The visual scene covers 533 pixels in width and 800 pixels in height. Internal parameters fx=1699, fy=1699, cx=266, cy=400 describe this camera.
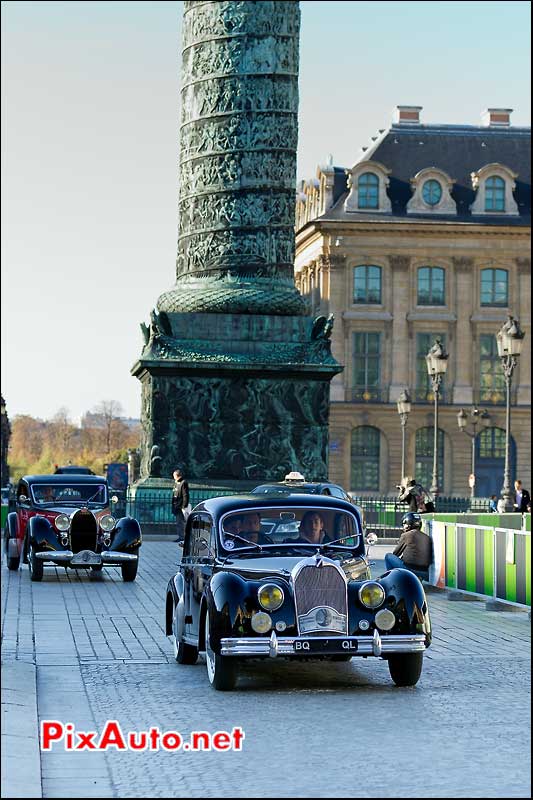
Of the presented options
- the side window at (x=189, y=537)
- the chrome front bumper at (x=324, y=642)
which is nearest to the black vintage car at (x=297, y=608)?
the chrome front bumper at (x=324, y=642)

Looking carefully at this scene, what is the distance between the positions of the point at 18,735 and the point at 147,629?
6.91 meters

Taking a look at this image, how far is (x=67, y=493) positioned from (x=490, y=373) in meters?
60.6

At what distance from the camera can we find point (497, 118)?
87312 millimetres

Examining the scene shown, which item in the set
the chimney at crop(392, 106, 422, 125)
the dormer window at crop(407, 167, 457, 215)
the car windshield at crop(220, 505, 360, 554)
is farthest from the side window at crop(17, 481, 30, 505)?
the chimney at crop(392, 106, 422, 125)

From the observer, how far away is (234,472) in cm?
3494

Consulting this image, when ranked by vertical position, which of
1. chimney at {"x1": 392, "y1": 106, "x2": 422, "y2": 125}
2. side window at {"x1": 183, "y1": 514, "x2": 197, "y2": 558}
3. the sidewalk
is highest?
chimney at {"x1": 392, "y1": 106, "x2": 422, "y2": 125}

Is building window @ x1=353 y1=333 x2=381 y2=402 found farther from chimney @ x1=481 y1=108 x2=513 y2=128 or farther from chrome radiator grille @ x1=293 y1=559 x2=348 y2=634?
chrome radiator grille @ x1=293 y1=559 x2=348 y2=634

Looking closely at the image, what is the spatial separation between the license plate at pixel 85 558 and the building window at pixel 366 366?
60.0 m

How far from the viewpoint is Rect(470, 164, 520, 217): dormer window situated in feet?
273

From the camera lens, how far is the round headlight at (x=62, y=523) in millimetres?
23109

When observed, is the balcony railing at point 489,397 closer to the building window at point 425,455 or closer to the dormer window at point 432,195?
the building window at point 425,455

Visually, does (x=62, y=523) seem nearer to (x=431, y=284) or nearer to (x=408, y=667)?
(x=408, y=667)

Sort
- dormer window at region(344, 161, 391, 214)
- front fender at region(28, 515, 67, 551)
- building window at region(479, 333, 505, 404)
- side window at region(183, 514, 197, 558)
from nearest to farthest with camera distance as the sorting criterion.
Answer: side window at region(183, 514, 197, 558)
front fender at region(28, 515, 67, 551)
dormer window at region(344, 161, 391, 214)
building window at region(479, 333, 505, 404)

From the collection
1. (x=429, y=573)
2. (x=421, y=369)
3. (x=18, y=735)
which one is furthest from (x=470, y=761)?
(x=421, y=369)
